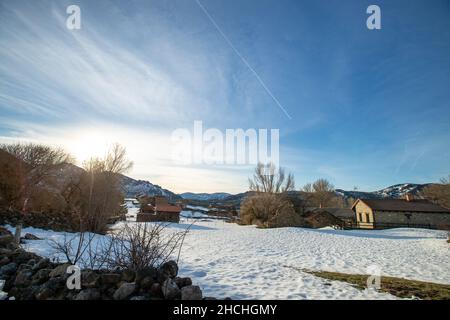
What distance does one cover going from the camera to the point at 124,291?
368 centimetres

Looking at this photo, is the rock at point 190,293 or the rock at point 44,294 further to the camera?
the rock at point 44,294

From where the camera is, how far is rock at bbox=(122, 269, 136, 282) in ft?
13.3

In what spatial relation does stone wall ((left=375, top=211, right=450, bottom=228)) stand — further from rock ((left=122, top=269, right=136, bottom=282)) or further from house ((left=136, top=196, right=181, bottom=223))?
rock ((left=122, top=269, right=136, bottom=282))

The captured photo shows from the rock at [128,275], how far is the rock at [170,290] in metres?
0.68

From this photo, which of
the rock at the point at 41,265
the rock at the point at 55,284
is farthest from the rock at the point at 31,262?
the rock at the point at 55,284

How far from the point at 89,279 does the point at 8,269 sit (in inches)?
108

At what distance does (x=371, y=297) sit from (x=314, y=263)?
3.96 metres

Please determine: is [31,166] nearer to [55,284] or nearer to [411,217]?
[55,284]

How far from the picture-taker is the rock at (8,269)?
16.1 feet

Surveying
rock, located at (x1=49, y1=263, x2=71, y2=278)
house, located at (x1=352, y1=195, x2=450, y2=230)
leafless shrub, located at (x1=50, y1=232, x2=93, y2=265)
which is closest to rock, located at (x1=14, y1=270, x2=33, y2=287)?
rock, located at (x1=49, y1=263, x2=71, y2=278)

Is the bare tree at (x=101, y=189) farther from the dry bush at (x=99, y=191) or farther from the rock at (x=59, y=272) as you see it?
the rock at (x=59, y=272)

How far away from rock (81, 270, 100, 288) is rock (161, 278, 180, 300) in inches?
47.5

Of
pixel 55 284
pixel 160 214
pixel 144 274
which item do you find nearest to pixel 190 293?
pixel 144 274

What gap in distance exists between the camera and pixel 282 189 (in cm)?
3338
